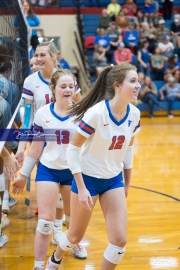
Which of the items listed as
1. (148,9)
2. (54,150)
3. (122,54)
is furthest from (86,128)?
(148,9)

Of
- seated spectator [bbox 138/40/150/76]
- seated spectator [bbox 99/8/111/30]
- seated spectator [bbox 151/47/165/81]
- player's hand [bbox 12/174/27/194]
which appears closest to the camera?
player's hand [bbox 12/174/27/194]

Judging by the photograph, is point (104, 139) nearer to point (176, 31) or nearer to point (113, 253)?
point (113, 253)

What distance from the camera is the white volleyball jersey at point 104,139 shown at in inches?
142

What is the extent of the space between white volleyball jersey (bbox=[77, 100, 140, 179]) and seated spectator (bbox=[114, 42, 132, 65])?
13349 millimetres

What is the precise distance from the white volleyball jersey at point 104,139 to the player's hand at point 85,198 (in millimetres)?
207

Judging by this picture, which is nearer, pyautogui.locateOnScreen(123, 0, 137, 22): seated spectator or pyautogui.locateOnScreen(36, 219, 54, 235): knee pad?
pyautogui.locateOnScreen(36, 219, 54, 235): knee pad

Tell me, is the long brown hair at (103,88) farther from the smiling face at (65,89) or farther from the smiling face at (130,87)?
the smiling face at (65,89)

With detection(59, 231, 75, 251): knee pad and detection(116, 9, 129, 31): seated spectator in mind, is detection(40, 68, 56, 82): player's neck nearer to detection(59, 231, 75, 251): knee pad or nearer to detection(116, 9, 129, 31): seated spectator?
detection(59, 231, 75, 251): knee pad

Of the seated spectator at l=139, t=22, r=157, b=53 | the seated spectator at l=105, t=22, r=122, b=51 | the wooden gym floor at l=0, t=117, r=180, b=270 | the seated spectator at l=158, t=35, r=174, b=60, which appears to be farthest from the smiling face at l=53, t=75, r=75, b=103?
the seated spectator at l=139, t=22, r=157, b=53

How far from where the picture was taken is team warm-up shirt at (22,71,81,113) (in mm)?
5301

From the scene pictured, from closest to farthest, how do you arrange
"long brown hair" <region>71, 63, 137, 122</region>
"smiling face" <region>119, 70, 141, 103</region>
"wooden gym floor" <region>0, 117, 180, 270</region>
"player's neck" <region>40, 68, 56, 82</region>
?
"smiling face" <region>119, 70, 141, 103</region>, "long brown hair" <region>71, 63, 137, 122</region>, "wooden gym floor" <region>0, 117, 180, 270</region>, "player's neck" <region>40, 68, 56, 82</region>

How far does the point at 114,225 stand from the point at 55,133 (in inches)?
41.3

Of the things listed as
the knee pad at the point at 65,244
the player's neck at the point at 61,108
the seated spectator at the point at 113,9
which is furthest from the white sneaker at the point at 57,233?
the seated spectator at the point at 113,9

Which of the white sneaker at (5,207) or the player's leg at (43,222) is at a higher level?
the player's leg at (43,222)
